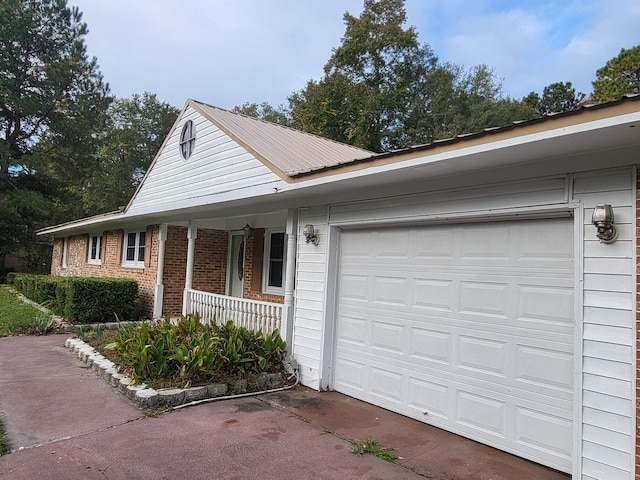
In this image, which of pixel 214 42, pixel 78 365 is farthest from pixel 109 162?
pixel 78 365

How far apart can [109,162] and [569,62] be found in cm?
3194

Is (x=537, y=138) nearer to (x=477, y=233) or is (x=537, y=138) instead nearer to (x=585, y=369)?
(x=477, y=233)

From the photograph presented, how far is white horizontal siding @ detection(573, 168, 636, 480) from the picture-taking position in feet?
11.0

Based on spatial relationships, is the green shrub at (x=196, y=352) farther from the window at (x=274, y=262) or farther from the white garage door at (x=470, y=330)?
the window at (x=274, y=262)

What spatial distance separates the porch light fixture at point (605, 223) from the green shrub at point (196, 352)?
4.31 metres

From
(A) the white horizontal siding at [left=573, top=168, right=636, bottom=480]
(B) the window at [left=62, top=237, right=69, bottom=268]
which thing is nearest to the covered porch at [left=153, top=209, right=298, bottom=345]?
(A) the white horizontal siding at [left=573, top=168, right=636, bottom=480]

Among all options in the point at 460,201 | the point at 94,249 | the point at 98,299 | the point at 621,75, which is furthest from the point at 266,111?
the point at 460,201

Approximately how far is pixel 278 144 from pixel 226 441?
548 cm

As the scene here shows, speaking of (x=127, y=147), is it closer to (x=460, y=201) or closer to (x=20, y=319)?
(x=20, y=319)

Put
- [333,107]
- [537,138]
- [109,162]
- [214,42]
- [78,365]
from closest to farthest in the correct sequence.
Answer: [537,138]
[78,365]
[214,42]
[333,107]
[109,162]

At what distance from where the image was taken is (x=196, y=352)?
5.75 m

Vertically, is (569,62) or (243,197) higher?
(569,62)

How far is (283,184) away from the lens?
20.6ft

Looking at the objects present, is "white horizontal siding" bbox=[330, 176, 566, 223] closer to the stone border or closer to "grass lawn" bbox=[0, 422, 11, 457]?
the stone border
